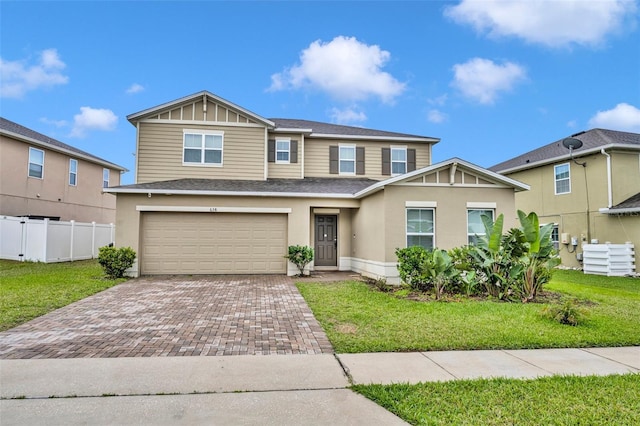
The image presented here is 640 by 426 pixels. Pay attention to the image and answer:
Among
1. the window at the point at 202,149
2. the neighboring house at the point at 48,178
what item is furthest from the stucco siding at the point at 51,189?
the window at the point at 202,149

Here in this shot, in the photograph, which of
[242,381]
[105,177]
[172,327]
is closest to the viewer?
[242,381]

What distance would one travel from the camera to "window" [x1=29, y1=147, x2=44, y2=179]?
1855 centimetres

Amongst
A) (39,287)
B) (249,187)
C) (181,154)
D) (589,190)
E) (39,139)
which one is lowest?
(39,287)

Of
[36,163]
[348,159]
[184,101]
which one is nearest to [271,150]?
[348,159]

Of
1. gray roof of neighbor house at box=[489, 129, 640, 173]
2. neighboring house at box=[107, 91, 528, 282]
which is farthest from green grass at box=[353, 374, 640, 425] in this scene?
gray roof of neighbor house at box=[489, 129, 640, 173]

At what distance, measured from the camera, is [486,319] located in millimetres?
7023

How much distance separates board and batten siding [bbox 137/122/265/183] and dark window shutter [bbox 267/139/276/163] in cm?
68

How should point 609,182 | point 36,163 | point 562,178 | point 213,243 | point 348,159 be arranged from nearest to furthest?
1. point 213,243
2. point 609,182
3. point 348,159
4. point 562,178
5. point 36,163

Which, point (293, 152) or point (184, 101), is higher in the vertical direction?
point (184, 101)

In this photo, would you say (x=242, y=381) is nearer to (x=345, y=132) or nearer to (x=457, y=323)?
(x=457, y=323)

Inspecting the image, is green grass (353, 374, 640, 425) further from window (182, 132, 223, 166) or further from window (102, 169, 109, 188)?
window (102, 169, 109, 188)

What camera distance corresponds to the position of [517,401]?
3.62m

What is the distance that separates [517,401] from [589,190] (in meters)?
16.4

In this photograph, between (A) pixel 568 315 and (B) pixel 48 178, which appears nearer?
(A) pixel 568 315
